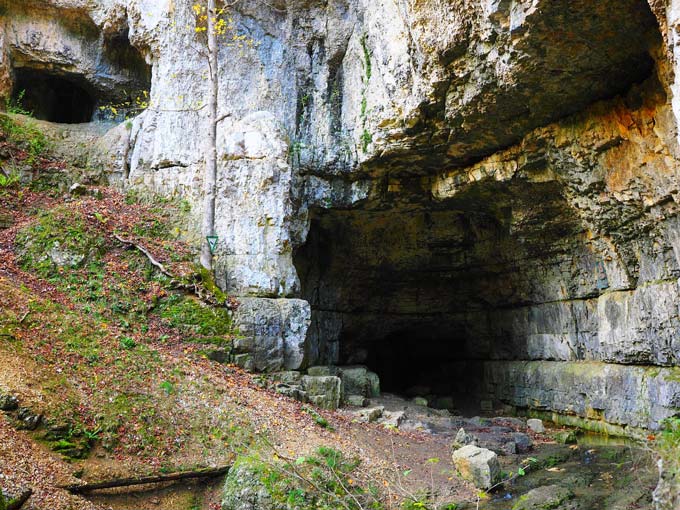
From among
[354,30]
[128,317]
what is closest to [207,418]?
[128,317]

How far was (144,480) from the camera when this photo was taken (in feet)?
24.2

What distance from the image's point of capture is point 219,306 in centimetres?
1293

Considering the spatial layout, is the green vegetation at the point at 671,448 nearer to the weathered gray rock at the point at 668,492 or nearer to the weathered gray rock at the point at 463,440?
the weathered gray rock at the point at 668,492

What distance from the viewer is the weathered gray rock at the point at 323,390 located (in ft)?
41.6

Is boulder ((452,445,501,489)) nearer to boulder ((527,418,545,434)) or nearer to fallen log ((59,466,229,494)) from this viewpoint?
fallen log ((59,466,229,494))

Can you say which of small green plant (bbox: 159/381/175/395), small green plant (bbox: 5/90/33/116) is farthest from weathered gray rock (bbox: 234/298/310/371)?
small green plant (bbox: 5/90/33/116)

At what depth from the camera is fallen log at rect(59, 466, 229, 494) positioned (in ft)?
22.3

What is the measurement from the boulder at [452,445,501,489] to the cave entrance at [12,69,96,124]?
1880cm

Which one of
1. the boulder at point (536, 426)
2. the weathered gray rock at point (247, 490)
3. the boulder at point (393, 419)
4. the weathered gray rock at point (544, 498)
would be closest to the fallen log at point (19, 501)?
the weathered gray rock at point (247, 490)

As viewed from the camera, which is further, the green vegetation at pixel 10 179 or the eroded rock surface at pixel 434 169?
the green vegetation at pixel 10 179

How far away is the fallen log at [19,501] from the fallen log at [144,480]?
0.54 metres

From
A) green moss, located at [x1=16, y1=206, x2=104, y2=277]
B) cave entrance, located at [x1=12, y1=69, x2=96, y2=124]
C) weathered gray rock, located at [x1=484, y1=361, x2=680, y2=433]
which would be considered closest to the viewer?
weathered gray rock, located at [x1=484, y1=361, x2=680, y2=433]

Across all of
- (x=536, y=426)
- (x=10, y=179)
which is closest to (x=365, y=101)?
(x=536, y=426)

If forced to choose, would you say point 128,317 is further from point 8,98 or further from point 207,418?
point 8,98
